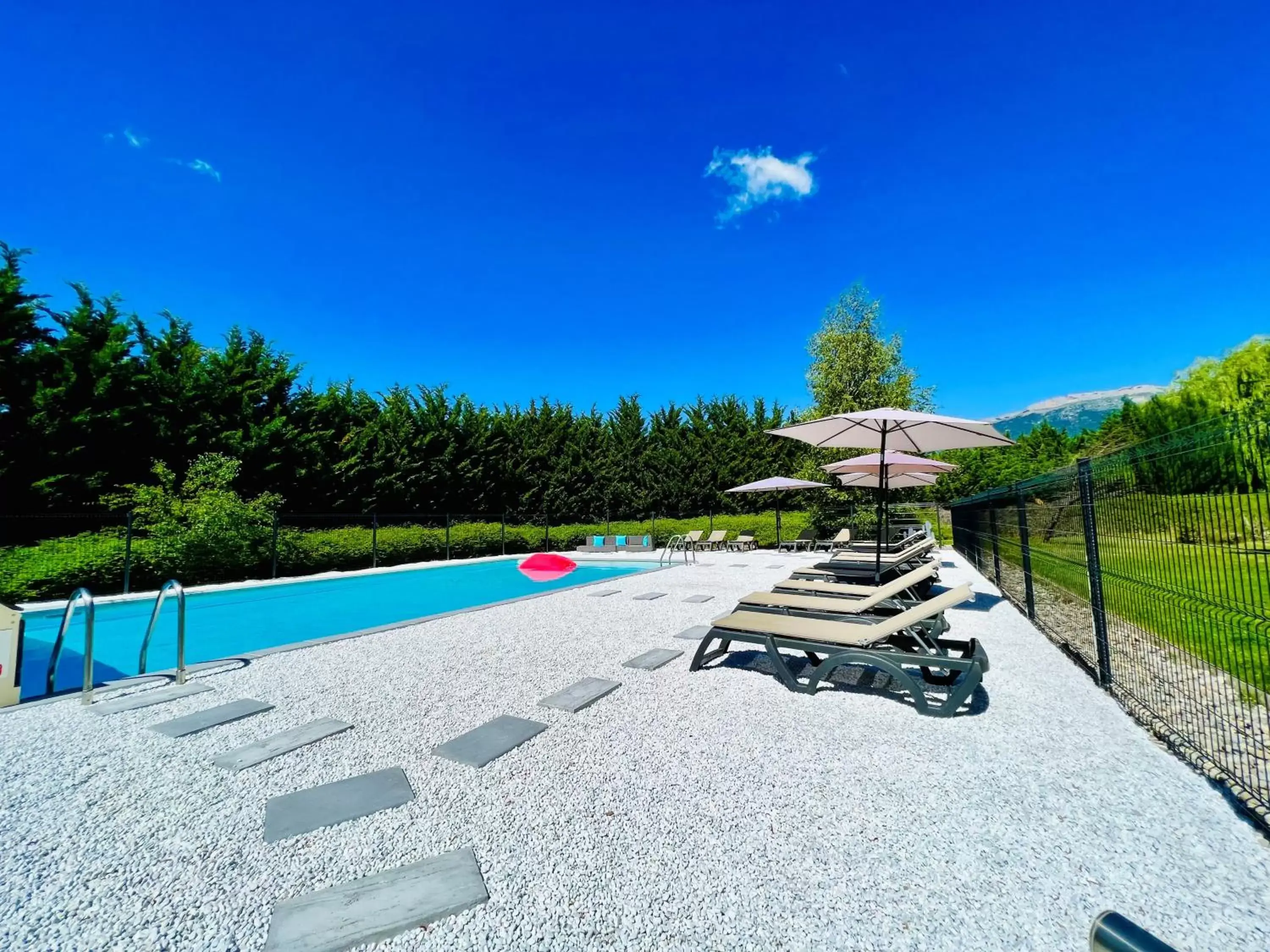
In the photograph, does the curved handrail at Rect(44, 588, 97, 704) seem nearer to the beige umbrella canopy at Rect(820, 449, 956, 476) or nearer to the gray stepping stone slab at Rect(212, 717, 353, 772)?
the gray stepping stone slab at Rect(212, 717, 353, 772)

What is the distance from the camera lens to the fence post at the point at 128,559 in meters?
10.5

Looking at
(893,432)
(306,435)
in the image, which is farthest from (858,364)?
(306,435)

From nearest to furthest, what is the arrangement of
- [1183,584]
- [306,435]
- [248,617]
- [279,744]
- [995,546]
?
1. [1183,584]
2. [279,744]
3. [995,546]
4. [248,617]
5. [306,435]

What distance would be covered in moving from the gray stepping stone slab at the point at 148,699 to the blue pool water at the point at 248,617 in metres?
0.78

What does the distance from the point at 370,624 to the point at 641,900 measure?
849 centimetres

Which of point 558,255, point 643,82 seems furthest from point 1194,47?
point 558,255

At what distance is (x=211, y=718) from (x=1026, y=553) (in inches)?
321

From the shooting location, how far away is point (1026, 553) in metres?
6.72

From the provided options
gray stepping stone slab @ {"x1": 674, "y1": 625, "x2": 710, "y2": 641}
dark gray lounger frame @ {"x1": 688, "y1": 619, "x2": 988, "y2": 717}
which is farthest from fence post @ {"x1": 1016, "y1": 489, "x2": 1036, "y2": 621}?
gray stepping stone slab @ {"x1": 674, "y1": 625, "x2": 710, "y2": 641}

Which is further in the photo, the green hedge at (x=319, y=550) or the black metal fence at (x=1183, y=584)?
the green hedge at (x=319, y=550)

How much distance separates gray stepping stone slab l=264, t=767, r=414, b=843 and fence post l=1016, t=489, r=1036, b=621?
6.67 meters

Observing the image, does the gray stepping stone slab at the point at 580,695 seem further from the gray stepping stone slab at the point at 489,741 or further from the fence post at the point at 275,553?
the fence post at the point at 275,553

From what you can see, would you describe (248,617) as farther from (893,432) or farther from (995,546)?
(995,546)

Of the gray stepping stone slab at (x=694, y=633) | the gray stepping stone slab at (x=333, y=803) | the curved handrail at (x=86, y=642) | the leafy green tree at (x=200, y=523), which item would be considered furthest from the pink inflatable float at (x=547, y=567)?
the gray stepping stone slab at (x=333, y=803)
